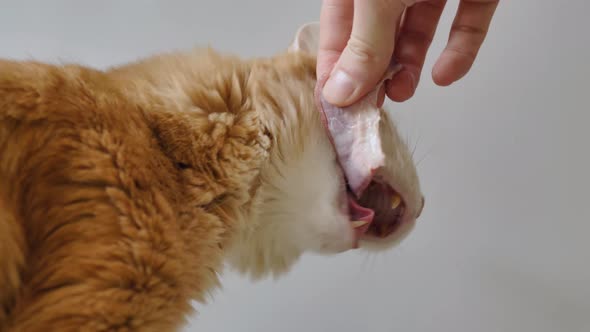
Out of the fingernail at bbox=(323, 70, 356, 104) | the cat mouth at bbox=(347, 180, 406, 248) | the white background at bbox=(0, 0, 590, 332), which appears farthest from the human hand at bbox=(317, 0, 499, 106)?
the white background at bbox=(0, 0, 590, 332)

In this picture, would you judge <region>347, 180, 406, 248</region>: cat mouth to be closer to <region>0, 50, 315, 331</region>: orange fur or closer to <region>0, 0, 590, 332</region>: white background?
<region>0, 50, 315, 331</region>: orange fur

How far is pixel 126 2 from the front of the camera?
4.37 feet

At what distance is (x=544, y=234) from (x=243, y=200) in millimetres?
867

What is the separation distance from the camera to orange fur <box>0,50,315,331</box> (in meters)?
0.59

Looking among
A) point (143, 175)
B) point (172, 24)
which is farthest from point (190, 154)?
point (172, 24)

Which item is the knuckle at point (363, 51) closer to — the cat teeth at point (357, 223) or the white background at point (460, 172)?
the cat teeth at point (357, 223)

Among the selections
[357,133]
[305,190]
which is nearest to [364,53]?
[357,133]

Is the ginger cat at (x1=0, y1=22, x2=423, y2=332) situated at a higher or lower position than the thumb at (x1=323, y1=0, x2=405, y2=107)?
lower

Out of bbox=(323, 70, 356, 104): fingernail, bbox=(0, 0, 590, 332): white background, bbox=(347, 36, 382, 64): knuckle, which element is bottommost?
bbox=(0, 0, 590, 332): white background

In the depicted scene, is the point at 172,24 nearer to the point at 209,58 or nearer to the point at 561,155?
the point at 209,58

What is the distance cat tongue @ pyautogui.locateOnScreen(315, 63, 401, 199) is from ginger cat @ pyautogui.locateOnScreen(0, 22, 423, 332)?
0.02m

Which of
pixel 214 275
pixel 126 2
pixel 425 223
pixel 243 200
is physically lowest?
pixel 425 223

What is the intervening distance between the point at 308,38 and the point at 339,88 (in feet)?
0.87

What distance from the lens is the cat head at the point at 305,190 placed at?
2.66 feet
